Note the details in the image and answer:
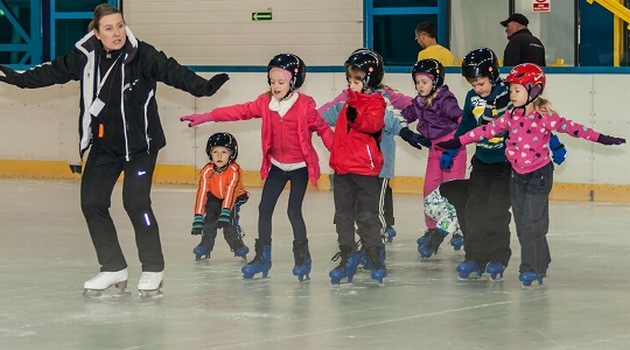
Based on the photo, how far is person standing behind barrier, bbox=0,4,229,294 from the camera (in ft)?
29.1

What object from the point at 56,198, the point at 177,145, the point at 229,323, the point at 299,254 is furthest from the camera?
the point at 177,145

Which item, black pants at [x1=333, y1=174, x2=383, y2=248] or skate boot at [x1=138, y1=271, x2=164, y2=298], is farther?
black pants at [x1=333, y1=174, x2=383, y2=248]

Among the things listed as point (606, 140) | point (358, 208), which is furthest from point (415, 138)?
point (606, 140)

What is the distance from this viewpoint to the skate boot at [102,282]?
9.08m

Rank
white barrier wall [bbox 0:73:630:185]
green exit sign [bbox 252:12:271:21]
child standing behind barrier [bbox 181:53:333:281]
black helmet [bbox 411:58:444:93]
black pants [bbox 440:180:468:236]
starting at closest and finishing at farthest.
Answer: child standing behind barrier [bbox 181:53:333:281]
black pants [bbox 440:180:468:236]
black helmet [bbox 411:58:444:93]
white barrier wall [bbox 0:73:630:185]
green exit sign [bbox 252:12:271:21]

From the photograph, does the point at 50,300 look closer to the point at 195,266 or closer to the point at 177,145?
the point at 195,266

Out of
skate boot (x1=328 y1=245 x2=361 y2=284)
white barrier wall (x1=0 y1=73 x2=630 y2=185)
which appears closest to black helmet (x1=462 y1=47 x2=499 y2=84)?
skate boot (x1=328 y1=245 x2=361 y2=284)

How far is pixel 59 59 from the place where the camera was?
29.7 ft

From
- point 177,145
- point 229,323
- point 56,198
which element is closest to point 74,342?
point 229,323

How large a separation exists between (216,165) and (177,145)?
6374mm

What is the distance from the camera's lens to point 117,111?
886cm

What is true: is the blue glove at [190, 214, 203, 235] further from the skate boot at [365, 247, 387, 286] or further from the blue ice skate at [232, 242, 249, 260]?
the skate boot at [365, 247, 387, 286]

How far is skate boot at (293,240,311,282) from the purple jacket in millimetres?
1631

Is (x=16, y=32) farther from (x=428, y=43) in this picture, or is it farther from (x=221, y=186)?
(x=221, y=186)
